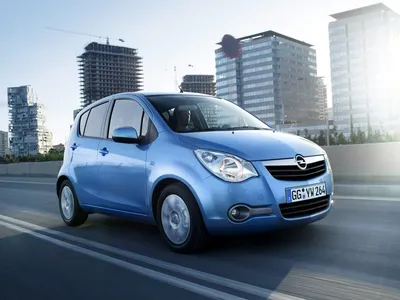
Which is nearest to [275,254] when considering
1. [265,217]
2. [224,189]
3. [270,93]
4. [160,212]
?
[265,217]

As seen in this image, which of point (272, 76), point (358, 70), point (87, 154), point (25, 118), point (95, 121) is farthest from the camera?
point (358, 70)

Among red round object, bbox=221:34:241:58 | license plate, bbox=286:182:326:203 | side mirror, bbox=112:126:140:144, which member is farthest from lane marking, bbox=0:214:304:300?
red round object, bbox=221:34:241:58

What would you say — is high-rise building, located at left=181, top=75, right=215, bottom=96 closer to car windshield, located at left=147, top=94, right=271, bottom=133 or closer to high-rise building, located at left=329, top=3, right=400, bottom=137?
car windshield, located at left=147, top=94, right=271, bottom=133

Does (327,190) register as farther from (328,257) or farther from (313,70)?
(313,70)

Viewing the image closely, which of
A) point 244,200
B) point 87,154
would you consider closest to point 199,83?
point 87,154

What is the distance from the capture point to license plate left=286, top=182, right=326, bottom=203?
4420mm

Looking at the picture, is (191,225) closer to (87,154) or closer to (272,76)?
(87,154)

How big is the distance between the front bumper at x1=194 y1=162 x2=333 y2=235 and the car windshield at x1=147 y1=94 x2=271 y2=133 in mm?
949

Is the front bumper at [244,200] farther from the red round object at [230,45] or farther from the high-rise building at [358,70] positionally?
the high-rise building at [358,70]

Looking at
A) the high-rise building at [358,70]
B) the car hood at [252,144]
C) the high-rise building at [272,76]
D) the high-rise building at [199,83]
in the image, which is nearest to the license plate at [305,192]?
the car hood at [252,144]

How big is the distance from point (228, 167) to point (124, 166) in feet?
5.07

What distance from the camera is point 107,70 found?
34.1m

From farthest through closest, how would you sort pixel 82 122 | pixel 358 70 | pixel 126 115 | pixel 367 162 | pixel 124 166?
pixel 358 70
pixel 367 162
pixel 82 122
pixel 126 115
pixel 124 166

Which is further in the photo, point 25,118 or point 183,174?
point 25,118
